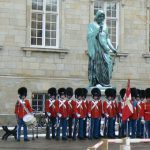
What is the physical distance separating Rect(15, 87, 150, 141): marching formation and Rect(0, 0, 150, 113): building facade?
297 inches

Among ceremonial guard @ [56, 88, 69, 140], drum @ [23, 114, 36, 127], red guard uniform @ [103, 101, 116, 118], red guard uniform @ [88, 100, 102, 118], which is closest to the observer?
drum @ [23, 114, 36, 127]

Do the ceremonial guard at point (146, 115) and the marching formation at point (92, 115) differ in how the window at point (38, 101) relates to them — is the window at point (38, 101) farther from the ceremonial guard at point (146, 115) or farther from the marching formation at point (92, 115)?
the ceremonial guard at point (146, 115)

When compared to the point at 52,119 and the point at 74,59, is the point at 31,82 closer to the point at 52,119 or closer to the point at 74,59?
the point at 74,59

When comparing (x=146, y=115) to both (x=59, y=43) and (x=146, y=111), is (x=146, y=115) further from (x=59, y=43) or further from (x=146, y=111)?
(x=59, y=43)

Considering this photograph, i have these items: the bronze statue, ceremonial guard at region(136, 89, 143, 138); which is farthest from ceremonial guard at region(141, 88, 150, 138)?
the bronze statue

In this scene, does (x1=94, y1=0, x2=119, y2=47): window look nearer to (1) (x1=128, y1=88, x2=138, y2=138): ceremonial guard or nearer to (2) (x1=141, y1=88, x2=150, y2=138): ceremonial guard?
(1) (x1=128, y1=88, x2=138, y2=138): ceremonial guard

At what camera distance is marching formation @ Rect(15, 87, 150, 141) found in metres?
19.9

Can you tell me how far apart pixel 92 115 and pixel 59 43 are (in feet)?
30.5

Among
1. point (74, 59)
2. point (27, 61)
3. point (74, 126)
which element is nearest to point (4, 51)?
point (27, 61)

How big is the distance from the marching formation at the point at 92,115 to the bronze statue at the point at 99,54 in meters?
2.07

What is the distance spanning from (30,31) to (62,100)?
895cm

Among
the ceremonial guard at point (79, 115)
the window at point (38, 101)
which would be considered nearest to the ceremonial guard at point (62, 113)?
the ceremonial guard at point (79, 115)

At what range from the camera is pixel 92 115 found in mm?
20203

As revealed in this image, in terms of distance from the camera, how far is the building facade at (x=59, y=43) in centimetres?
2778
